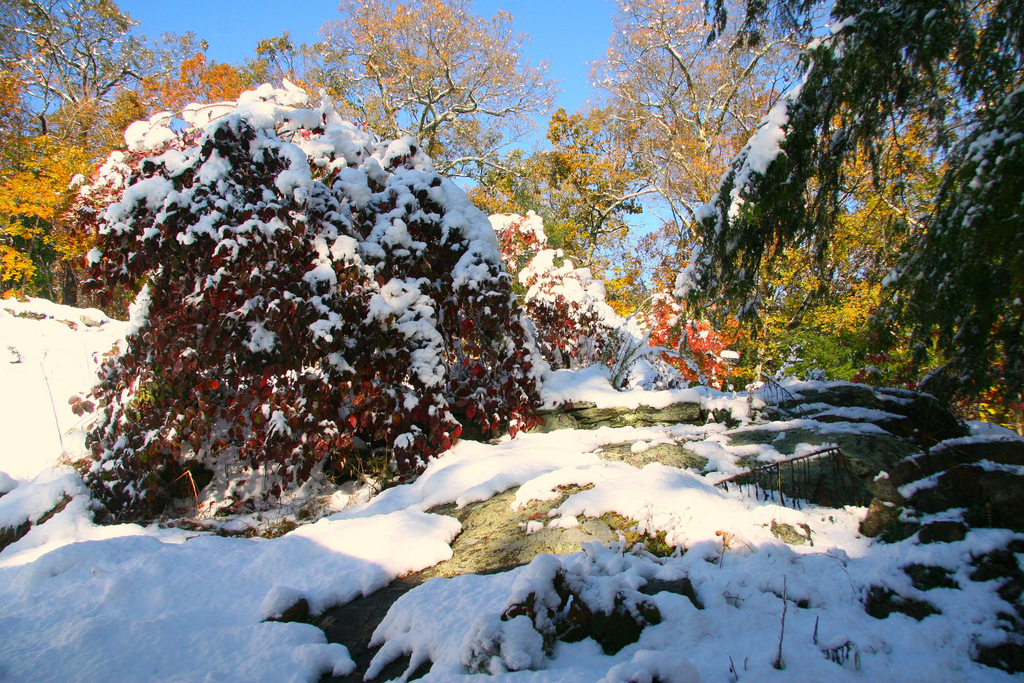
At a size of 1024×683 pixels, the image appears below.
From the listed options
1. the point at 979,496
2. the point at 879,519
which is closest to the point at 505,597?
the point at 879,519

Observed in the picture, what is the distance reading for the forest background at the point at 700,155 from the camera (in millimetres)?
2375

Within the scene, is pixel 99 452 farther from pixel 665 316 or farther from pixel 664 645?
pixel 665 316

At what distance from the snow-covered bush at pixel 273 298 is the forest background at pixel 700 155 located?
1.19 m

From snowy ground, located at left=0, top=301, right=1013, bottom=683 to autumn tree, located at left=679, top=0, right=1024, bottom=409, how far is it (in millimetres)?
1091

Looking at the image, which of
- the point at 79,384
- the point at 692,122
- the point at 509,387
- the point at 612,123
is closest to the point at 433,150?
the point at 612,123

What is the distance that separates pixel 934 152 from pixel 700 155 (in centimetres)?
1208

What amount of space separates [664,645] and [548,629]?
1.03 feet

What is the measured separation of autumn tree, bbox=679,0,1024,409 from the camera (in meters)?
2.04

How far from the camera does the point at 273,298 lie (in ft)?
9.86

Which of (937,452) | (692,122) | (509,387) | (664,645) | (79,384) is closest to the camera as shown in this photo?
(664,645)

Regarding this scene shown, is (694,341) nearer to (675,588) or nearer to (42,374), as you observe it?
(675,588)

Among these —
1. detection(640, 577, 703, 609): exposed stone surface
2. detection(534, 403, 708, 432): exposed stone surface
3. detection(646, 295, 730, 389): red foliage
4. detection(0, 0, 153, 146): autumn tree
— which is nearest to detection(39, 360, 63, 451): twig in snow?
detection(534, 403, 708, 432): exposed stone surface

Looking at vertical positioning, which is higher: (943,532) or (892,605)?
(943,532)

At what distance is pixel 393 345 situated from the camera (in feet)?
11.2
